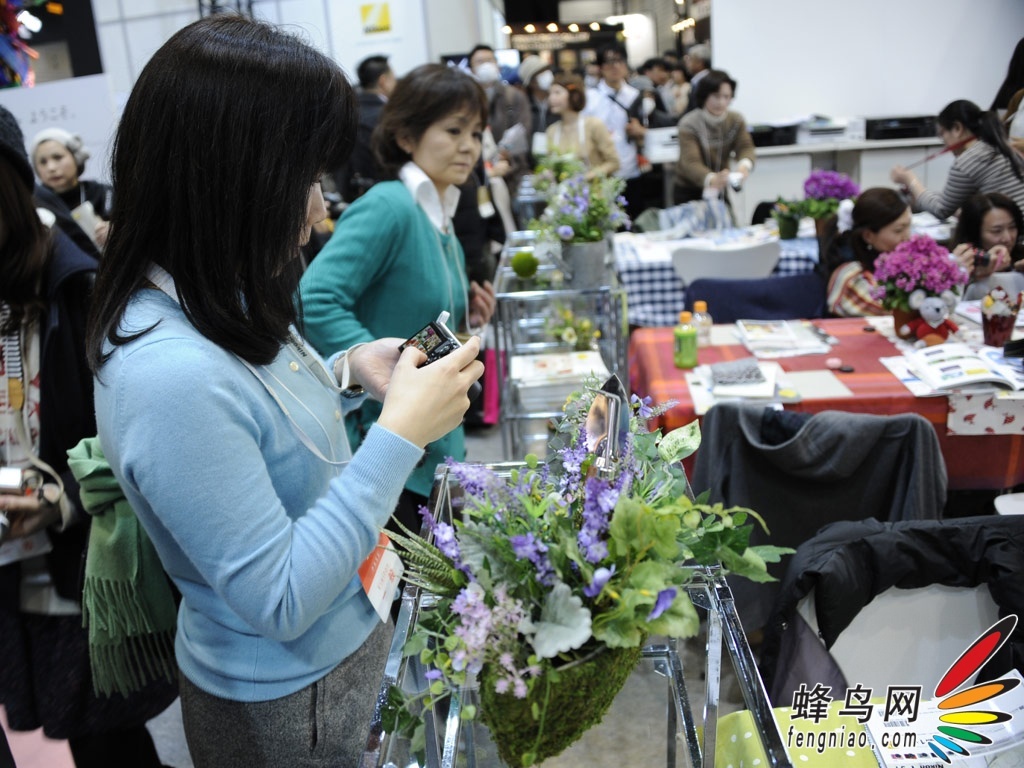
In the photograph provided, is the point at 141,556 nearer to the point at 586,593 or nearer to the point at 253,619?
the point at 253,619

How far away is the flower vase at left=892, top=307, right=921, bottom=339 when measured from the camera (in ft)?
9.25

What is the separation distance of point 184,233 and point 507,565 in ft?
1.58

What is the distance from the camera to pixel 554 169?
18.4 feet

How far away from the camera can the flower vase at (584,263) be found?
10.1 feet

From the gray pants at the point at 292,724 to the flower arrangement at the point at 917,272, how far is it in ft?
7.49

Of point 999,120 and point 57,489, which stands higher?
point 999,120

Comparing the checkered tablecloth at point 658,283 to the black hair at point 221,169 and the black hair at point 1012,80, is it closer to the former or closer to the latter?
the black hair at point 1012,80

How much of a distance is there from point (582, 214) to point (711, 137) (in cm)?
305

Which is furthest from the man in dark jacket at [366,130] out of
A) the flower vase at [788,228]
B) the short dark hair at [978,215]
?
the short dark hair at [978,215]

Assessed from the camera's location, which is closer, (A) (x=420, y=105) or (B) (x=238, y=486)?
(B) (x=238, y=486)

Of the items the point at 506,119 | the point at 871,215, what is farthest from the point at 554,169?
the point at 871,215

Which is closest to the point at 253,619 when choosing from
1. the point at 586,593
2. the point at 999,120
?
the point at 586,593

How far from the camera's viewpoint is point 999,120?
272cm

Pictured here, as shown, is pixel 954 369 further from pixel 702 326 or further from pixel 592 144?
pixel 592 144
